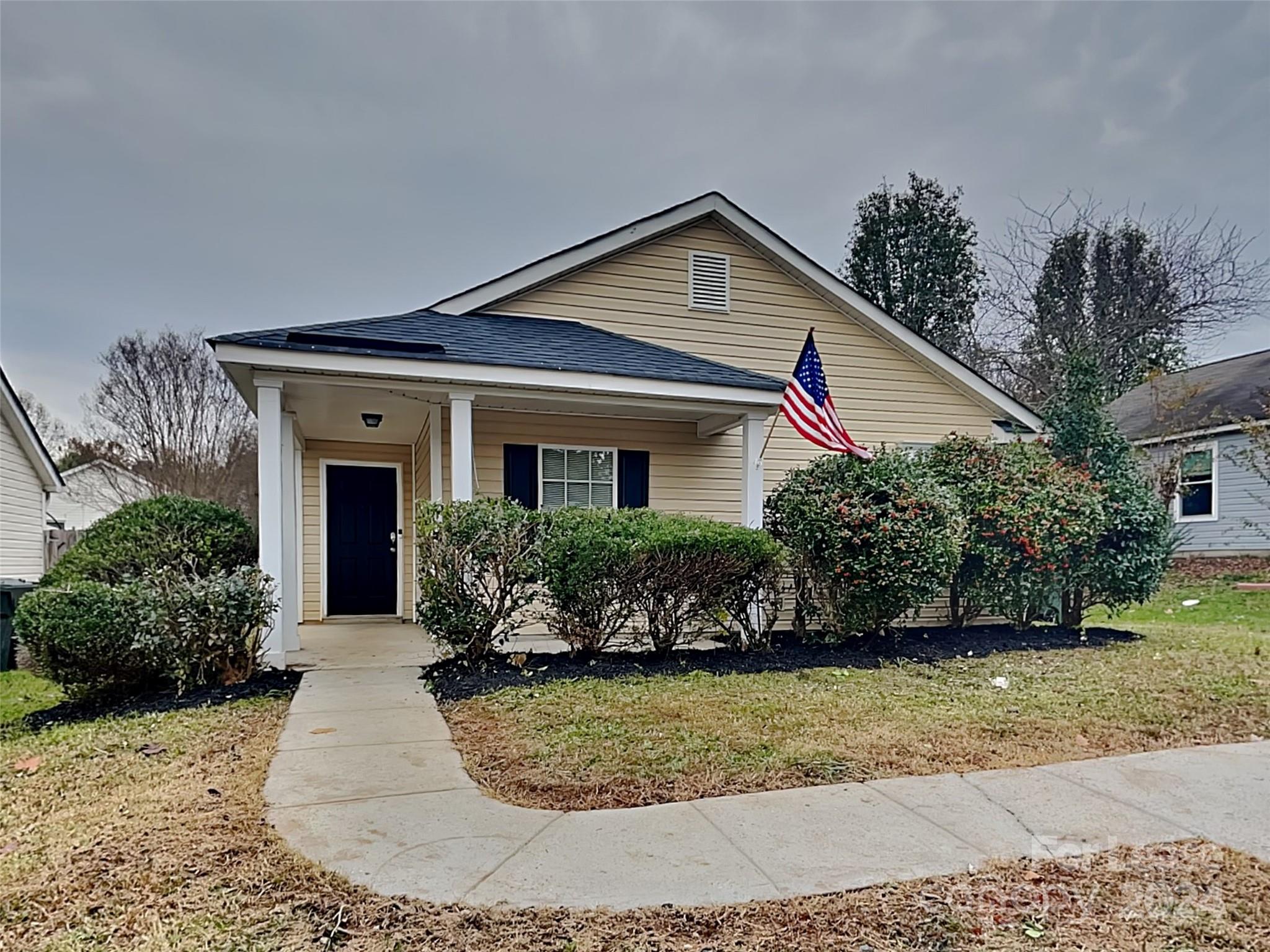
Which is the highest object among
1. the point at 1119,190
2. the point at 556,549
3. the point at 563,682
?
the point at 1119,190

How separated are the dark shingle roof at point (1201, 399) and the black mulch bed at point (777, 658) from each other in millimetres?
9899

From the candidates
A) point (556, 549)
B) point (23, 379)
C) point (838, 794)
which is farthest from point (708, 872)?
point (23, 379)

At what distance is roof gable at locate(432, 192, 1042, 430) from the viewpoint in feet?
29.3

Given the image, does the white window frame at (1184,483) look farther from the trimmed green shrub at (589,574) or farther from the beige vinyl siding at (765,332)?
the trimmed green shrub at (589,574)

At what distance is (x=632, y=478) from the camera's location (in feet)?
29.5

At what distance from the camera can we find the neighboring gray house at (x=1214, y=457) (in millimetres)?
15086

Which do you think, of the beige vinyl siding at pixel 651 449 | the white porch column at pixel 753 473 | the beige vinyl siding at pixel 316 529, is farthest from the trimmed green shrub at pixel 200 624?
the white porch column at pixel 753 473

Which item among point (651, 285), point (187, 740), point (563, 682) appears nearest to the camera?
point (187, 740)

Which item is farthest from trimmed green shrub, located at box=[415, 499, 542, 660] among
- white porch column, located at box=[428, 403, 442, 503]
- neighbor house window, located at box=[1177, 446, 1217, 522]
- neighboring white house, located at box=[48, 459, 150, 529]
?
neighboring white house, located at box=[48, 459, 150, 529]

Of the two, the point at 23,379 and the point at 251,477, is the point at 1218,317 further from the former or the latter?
the point at 23,379

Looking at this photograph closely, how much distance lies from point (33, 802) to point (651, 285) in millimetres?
7782

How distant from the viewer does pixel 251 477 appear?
21062mm

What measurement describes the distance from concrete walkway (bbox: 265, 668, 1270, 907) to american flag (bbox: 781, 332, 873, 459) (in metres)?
3.88

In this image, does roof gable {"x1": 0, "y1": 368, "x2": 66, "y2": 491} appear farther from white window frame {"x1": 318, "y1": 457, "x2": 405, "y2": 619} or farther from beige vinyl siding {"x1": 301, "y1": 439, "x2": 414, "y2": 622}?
white window frame {"x1": 318, "y1": 457, "x2": 405, "y2": 619}
